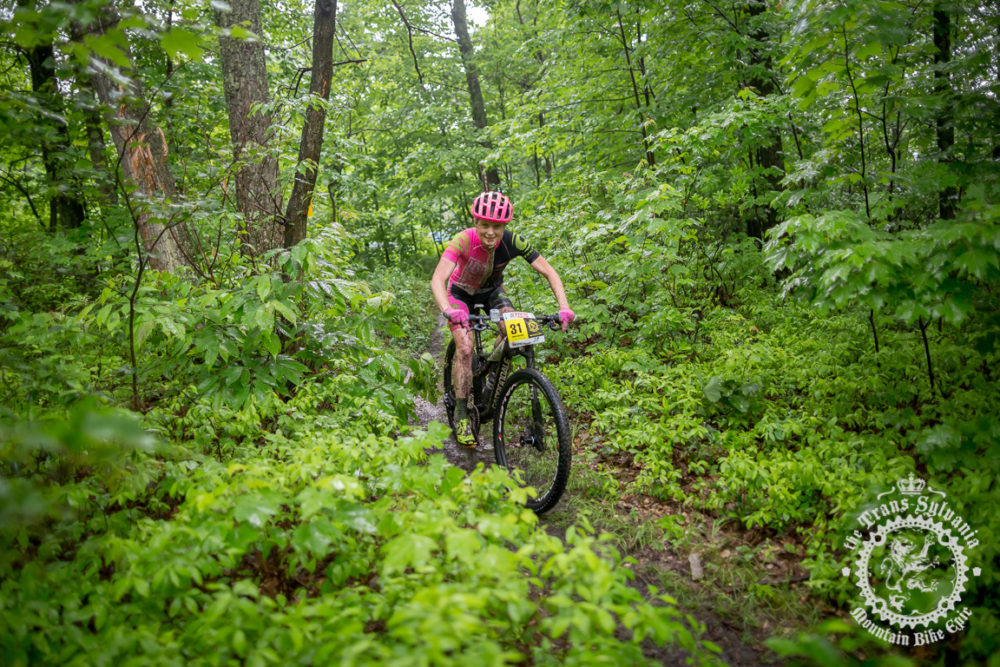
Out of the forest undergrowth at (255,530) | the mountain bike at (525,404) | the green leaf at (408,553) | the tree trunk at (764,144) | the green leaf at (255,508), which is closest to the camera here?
the forest undergrowth at (255,530)

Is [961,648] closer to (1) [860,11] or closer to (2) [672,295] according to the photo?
(1) [860,11]

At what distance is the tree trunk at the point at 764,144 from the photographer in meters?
7.10

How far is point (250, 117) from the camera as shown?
5.59m

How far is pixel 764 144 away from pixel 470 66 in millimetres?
10317

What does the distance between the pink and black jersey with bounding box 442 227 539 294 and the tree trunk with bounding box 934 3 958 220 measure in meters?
3.50

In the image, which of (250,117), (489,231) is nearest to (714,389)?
(489,231)

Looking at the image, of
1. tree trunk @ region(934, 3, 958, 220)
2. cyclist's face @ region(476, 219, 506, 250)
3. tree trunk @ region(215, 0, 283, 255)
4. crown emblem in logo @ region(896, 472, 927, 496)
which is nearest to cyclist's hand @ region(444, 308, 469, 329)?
cyclist's face @ region(476, 219, 506, 250)

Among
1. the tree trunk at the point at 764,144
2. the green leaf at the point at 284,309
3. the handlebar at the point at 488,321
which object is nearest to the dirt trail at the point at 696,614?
the handlebar at the point at 488,321

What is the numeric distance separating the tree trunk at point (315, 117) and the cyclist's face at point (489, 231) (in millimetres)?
1812

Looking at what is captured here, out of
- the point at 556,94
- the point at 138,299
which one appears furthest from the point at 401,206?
the point at 138,299

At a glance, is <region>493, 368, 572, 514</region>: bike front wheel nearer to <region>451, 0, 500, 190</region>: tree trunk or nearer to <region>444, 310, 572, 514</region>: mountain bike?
<region>444, 310, 572, 514</region>: mountain bike

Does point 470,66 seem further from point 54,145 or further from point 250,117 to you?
point 54,145

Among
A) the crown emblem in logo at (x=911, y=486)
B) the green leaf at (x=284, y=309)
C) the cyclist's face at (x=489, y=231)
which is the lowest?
the crown emblem in logo at (x=911, y=486)
